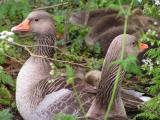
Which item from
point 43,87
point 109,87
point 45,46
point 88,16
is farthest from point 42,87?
point 88,16

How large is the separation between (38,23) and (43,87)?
71cm

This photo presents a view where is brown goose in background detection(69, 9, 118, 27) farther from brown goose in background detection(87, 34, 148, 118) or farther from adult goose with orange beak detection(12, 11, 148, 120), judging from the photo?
brown goose in background detection(87, 34, 148, 118)

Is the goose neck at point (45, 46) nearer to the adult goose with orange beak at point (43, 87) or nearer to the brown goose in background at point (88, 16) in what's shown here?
the adult goose with orange beak at point (43, 87)

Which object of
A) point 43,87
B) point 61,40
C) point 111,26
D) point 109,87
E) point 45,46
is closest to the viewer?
point 109,87

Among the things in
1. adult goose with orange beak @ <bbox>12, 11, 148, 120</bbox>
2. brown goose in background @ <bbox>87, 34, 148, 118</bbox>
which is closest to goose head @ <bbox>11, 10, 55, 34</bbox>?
adult goose with orange beak @ <bbox>12, 11, 148, 120</bbox>

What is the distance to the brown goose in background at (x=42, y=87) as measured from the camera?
5.20 m

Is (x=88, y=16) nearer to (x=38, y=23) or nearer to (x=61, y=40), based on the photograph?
(x=61, y=40)

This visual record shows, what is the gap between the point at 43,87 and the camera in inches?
213

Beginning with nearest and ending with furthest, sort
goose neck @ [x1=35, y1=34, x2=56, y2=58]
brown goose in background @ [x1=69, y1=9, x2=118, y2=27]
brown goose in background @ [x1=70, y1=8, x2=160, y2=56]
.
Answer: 1. goose neck @ [x1=35, y1=34, x2=56, y2=58]
2. brown goose in background @ [x1=70, y1=8, x2=160, y2=56]
3. brown goose in background @ [x1=69, y1=9, x2=118, y2=27]

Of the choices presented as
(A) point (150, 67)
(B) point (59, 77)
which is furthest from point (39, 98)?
(A) point (150, 67)

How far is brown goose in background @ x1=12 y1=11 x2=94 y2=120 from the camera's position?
17.0ft

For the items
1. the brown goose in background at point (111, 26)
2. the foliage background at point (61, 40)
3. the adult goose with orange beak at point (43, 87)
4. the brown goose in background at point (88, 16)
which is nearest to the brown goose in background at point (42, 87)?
the adult goose with orange beak at point (43, 87)

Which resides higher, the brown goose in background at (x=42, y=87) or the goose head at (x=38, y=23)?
the goose head at (x=38, y=23)

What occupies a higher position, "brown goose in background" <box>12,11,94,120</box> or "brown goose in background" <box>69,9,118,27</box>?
"brown goose in background" <box>69,9,118,27</box>
